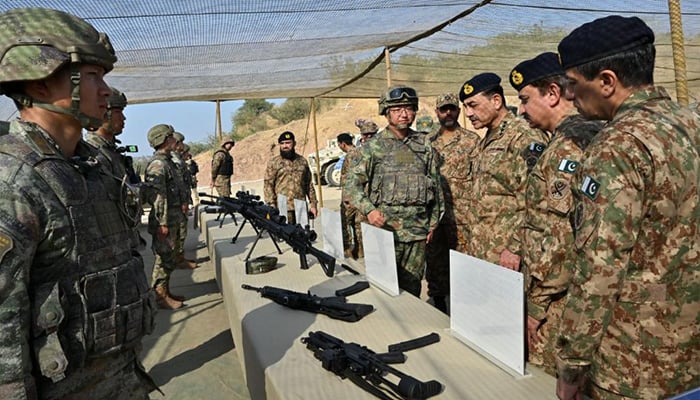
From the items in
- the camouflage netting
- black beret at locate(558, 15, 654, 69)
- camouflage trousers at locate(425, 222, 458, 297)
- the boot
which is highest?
the camouflage netting

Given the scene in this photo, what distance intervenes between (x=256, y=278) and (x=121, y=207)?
5.29 feet

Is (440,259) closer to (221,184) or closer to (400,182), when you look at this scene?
(400,182)

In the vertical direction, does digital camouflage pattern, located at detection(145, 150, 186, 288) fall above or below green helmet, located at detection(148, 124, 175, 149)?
below

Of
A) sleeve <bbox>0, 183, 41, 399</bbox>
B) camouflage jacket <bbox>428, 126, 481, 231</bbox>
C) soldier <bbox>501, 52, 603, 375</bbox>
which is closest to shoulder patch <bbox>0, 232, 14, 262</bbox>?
sleeve <bbox>0, 183, 41, 399</bbox>

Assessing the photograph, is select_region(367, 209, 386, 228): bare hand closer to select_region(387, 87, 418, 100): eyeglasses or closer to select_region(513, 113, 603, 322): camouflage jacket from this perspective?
select_region(387, 87, 418, 100): eyeglasses

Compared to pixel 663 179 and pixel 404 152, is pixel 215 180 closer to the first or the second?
pixel 404 152

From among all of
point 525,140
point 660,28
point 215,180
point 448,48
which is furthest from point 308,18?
point 215,180

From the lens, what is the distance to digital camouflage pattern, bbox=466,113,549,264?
2248mm

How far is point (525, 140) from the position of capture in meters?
2.25

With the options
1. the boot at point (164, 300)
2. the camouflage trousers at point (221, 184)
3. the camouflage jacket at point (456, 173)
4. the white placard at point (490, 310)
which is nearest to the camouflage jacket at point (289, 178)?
the boot at point (164, 300)

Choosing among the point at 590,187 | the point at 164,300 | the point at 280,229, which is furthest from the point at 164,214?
the point at 590,187

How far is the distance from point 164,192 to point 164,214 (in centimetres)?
24

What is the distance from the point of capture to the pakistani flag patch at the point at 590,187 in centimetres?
111

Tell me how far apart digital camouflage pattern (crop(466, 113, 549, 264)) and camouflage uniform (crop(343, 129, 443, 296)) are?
626 mm
